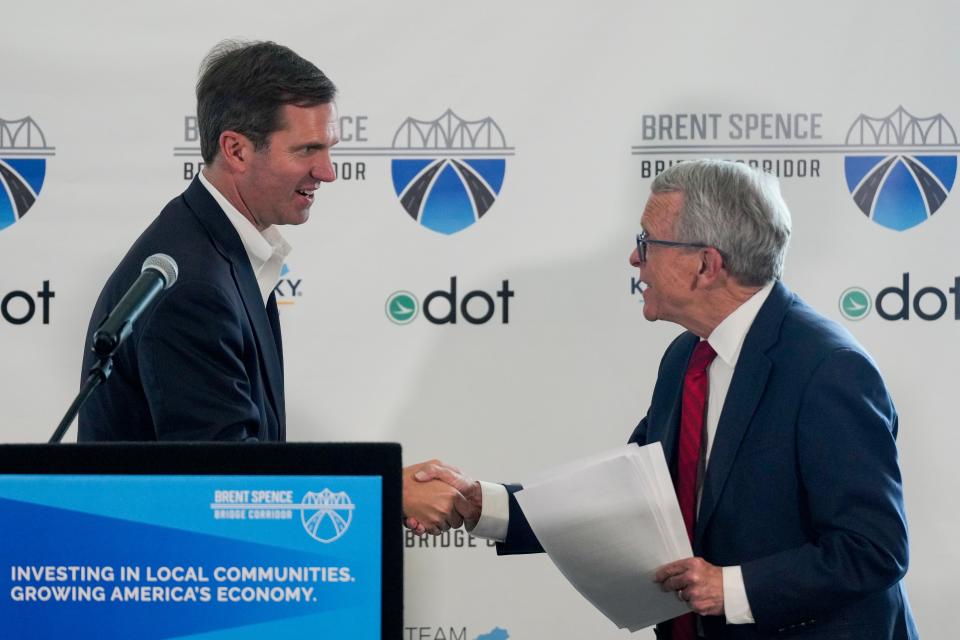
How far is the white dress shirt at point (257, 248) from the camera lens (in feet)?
8.15

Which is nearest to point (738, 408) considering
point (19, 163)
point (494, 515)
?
point (494, 515)

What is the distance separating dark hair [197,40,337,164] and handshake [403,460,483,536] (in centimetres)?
84

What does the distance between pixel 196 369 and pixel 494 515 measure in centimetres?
86

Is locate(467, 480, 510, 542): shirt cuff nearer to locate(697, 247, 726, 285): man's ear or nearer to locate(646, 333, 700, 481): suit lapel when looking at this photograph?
locate(646, 333, 700, 481): suit lapel

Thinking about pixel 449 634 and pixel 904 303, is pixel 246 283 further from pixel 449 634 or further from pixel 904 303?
pixel 904 303

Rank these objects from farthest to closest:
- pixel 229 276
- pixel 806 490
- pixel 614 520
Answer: pixel 229 276, pixel 806 490, pixel 614 520

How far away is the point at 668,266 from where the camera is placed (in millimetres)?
2443

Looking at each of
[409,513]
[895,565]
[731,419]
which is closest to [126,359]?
[409,513]

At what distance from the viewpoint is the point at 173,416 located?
2.04 m

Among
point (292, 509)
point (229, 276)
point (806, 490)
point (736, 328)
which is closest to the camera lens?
point (292, 509)

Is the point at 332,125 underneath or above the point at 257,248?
above

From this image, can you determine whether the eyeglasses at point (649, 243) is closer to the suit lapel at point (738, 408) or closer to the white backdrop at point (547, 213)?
the suit lapel at point (738, 408)

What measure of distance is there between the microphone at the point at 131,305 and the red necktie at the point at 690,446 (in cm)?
123

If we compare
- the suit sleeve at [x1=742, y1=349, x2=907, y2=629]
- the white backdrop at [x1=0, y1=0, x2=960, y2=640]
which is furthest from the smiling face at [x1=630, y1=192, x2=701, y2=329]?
the white backdrop at [x1=0, y1=0, x2=960, y2=640]
